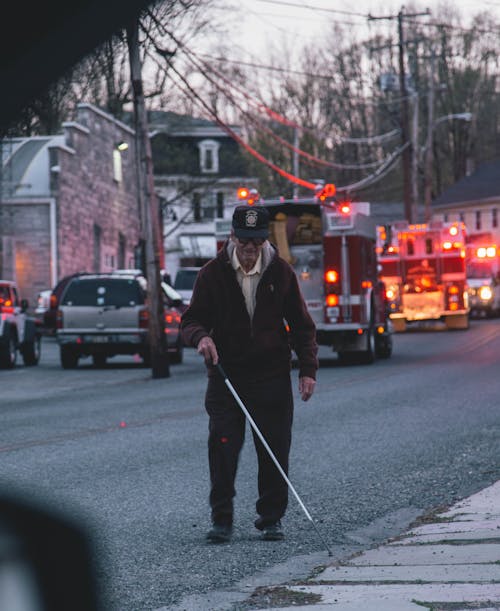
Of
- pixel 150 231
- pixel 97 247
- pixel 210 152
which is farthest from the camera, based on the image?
pixel 210 152

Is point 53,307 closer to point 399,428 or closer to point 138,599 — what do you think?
point 399,428

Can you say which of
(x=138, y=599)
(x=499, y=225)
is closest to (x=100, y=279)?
(x=138, y=599)

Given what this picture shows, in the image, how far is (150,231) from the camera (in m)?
23.5

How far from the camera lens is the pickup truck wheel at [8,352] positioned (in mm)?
→ 25750

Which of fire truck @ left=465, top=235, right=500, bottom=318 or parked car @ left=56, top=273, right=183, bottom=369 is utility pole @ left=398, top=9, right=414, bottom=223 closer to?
fire truck @ left=465, top=235, right=500, bottom=318

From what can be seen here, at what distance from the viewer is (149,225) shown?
23.6 metres

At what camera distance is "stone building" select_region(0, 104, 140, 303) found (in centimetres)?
4716

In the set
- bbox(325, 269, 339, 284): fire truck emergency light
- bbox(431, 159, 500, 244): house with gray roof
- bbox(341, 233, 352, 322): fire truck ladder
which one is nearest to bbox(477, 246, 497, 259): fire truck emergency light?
bbox(341, 233, 352, 322): fire truck ladder

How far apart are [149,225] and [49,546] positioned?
2205 centimetres

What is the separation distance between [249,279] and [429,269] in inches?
1239

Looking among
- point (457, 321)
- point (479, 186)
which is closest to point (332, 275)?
point (457, 321)

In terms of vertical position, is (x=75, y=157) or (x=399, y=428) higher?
(x=75, y=157)

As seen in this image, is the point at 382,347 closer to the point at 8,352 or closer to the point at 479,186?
the point at 8,352

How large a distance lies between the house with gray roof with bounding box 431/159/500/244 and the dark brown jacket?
258 ft
